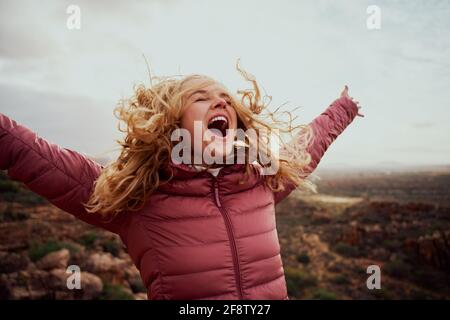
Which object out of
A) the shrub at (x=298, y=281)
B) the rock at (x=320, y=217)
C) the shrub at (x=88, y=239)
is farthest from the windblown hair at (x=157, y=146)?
the rock at (x=320, y=217)

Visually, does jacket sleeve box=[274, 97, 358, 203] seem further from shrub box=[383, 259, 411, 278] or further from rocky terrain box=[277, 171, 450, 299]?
shrub box=[383, 259, 411, 278]

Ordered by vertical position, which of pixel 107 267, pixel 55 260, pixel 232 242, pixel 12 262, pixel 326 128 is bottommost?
pixel 107 267

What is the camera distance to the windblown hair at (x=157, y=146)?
5.86ft

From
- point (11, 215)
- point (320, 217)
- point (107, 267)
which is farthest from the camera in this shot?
point (320, 217)

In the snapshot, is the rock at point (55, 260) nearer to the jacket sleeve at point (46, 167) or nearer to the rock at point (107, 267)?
the rock at point (107, 267)

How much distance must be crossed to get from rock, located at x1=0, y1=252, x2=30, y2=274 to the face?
696 cm

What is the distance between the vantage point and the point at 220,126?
6.75ft

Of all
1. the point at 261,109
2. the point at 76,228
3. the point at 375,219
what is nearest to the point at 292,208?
the point at 375,219

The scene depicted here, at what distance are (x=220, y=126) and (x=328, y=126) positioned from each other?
0.75m

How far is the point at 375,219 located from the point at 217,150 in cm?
1420

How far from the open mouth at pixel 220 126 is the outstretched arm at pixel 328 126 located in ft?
1.52

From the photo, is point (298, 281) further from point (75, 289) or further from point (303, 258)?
point (75, 289)

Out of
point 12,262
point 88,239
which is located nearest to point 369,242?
point 88,239

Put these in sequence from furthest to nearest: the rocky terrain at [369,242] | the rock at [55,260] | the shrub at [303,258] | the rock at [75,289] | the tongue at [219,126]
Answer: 1. the shrub at [303,258]
2. the rocky terrain at [369,242]
3. the rock at [55,260]
4. the rock at [75,289]
5. the tongue at [219,126]
